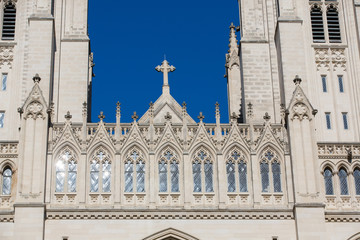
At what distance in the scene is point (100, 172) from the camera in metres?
32.3

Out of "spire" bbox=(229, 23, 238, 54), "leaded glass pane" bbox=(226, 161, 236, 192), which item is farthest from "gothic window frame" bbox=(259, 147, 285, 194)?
"spire" bbox=(229, 23, 238, 54)

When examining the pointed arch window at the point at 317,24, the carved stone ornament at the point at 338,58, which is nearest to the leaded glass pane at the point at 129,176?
the carved stone ornament at the point at 338,58

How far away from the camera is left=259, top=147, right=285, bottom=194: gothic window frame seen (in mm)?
32250

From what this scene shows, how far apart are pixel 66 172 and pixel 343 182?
1005cm

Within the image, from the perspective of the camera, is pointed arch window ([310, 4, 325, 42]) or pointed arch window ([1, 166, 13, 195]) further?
pointed arch window ([310, 4, 325, 42])

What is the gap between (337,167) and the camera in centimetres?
3309

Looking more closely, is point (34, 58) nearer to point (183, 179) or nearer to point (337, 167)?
point (183, 179)

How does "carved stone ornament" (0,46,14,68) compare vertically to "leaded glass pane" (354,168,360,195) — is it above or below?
above

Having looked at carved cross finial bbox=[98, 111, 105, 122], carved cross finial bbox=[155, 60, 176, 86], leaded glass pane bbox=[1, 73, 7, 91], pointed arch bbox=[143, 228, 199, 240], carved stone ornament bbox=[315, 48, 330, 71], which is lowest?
pointed arch bbox=[143, 228, 199, 240]

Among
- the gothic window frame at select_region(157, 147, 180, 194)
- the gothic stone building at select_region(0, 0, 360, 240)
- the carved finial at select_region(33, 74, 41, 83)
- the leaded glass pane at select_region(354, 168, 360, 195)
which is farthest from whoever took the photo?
the carved finial at select_region(33, 74, 41, 83)

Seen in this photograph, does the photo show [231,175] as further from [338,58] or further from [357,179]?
[338,58]

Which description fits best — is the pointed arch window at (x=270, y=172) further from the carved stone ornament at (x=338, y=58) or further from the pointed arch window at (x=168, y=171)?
the carved stone ornament at (x=338, y=58)

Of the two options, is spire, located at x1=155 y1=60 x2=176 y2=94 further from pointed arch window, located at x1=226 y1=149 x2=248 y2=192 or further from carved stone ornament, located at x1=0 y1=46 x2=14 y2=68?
pointed arch window, located at x1=226 y1=149 x2=248 y2=192

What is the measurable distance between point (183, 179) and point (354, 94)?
876 cm
